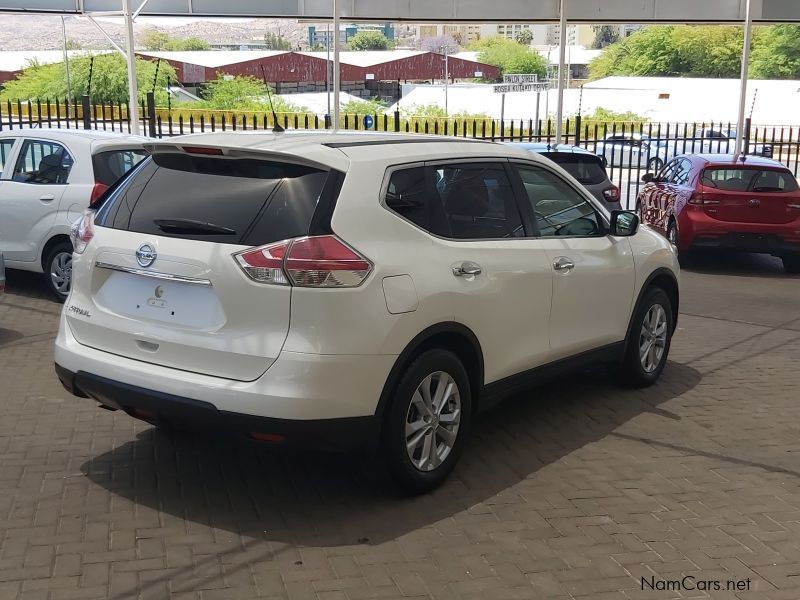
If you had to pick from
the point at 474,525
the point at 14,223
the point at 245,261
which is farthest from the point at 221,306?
the point at 14,223

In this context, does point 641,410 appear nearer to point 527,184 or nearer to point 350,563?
point 527,184

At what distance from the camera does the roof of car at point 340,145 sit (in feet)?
15.3

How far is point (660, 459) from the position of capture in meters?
5.64

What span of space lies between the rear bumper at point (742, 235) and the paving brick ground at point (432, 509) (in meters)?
5.86

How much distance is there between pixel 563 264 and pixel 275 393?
2276mm

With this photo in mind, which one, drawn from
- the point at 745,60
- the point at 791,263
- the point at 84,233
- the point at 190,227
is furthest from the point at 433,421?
the point at 745,60

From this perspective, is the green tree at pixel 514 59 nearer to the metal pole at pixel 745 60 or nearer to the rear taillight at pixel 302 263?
the metal pole at pixel 745 60

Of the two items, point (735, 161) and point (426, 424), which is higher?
point (735, 161)

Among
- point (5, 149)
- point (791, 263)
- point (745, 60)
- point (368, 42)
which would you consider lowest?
point (791, 263)

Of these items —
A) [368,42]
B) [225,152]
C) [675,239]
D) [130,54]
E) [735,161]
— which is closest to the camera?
[225,152]

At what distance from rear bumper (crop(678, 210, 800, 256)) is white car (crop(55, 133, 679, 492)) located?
7.57 meters

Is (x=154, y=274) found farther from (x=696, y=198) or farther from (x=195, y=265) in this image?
(x=696, y=198)

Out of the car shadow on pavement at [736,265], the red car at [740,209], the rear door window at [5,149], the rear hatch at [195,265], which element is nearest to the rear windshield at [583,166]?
the red car at [740,209]

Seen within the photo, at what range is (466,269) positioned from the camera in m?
5.05
